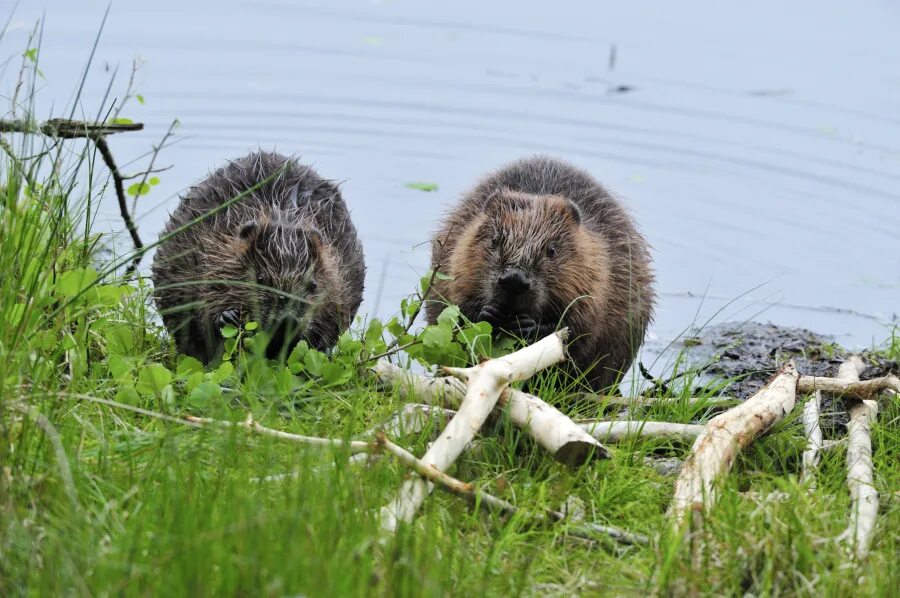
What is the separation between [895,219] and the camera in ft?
25.4

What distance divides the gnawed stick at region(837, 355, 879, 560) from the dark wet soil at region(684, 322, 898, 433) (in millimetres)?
244

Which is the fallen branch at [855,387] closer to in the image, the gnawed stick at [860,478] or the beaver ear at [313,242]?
the gnawed stick at [860,478]

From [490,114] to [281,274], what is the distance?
4.96 metres

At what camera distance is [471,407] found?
3.27 meters

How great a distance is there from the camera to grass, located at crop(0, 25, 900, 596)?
2.38 metres

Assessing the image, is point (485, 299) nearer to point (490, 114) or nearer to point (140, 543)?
point (140, 543)

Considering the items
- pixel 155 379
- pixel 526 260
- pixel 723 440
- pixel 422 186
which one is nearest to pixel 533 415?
pixel 723 440

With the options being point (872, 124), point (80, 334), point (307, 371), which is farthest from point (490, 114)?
point (80, 334)

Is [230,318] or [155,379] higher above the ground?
[230,318]

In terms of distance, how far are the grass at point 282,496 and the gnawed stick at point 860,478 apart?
0.05 m

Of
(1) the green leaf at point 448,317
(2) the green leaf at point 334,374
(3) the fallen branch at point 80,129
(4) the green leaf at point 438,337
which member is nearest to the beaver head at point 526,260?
(1) the green leaf at point 448,317

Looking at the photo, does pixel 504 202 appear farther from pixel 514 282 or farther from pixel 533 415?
pixel 533 415

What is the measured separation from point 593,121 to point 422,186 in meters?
1.92

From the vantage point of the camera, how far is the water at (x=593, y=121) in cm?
700
